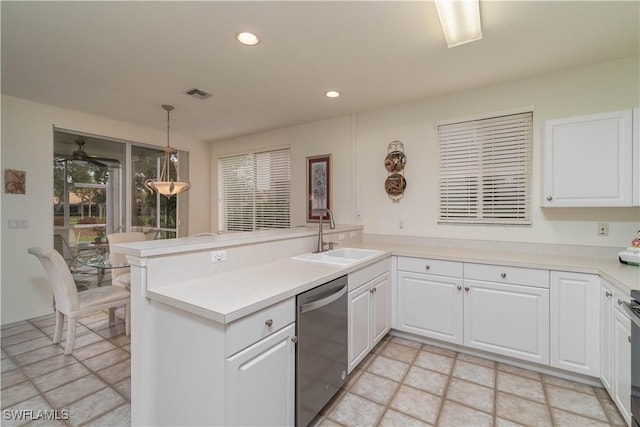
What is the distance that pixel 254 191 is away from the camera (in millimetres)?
4941

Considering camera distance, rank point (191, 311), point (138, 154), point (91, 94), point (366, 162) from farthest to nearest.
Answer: point (138, 154), point (366, 162), point (91, 94), point (191, 311)

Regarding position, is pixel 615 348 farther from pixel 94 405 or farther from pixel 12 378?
pixel 12 378

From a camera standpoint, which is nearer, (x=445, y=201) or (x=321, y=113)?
(x=445, y=201)

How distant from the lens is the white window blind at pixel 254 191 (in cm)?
458

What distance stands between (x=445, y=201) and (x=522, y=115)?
106 cm

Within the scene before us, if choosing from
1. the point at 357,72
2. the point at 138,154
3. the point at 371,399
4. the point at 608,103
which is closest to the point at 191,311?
the point at 371,399

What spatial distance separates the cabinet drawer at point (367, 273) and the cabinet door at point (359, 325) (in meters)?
0.05

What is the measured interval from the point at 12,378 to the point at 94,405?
0.88m

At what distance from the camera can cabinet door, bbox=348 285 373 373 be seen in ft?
6.91

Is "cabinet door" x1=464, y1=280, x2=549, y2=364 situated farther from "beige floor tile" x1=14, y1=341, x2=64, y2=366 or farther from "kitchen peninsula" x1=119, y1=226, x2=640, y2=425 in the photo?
"beige floor tile" x1=14, y1=341, x2=64, y2=366

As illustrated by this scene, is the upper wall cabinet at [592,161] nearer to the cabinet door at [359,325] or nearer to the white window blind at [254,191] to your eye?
the cabinet door at [359,325]

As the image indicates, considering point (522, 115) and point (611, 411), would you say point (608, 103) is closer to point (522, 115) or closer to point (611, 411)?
point (522, 115)

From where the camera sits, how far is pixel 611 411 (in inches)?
72.2

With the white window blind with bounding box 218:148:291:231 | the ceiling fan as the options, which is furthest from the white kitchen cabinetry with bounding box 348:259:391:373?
the ceiling fan
